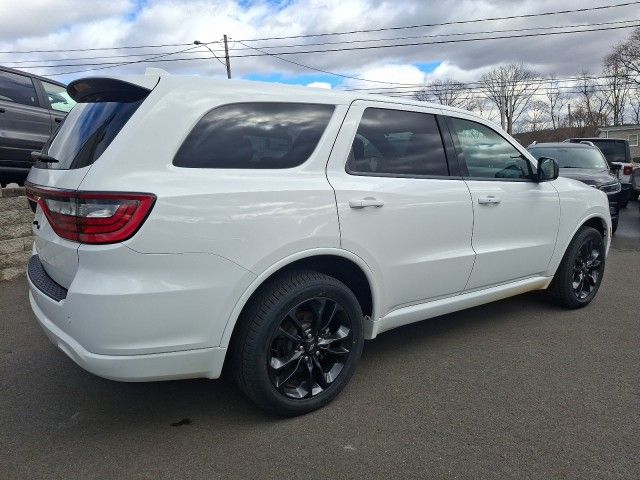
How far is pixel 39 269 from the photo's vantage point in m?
2.88

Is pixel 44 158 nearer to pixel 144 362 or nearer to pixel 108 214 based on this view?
pixel 108 214

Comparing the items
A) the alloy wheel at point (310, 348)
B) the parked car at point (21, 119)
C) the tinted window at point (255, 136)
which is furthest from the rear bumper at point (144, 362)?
the parked car at point (21, 119)

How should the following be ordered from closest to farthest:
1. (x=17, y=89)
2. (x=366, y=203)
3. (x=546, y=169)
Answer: (x=366, y=203) < (x=546, y=169) < (x=17, y=89)

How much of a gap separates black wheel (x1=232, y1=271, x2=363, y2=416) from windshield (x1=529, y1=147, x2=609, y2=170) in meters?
8.56

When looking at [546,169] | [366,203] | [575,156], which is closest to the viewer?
[366,203]

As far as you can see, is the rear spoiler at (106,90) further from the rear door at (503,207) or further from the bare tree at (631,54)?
the bare tree at (631,54)

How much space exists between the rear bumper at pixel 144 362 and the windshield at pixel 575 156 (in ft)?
30.5

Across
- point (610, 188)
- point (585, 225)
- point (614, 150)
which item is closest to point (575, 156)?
point (610, 188)

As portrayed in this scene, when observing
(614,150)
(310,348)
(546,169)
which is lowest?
(614,150)

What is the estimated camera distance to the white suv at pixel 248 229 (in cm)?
227

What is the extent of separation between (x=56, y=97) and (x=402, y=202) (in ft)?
19.0

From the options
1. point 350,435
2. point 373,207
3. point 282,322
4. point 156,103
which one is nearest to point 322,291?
point 282,322

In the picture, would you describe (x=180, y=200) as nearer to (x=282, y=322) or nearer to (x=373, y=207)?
(x=282, y=322)

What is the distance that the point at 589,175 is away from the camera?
9.24 m
